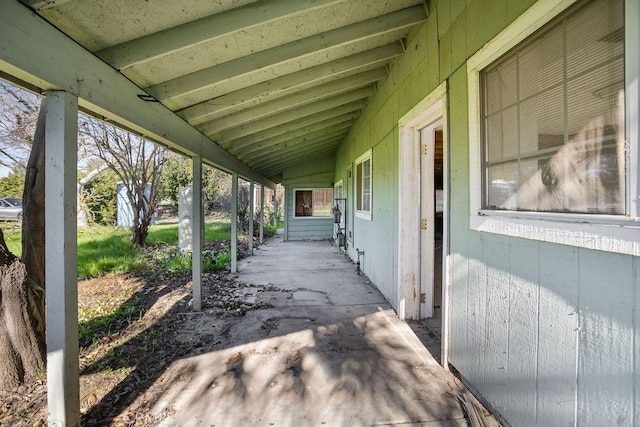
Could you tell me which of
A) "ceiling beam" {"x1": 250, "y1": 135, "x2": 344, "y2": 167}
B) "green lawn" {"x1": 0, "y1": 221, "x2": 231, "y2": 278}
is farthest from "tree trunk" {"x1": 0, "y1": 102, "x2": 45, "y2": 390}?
"ceiling beam" {"x1": 250, "y1": 135, "x2": 344, "y2": 167}

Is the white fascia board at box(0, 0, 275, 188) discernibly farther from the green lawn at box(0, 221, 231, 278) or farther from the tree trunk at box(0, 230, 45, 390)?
the green lawn at box(0, 221, 231, 278)

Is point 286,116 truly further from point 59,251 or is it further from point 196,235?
point 59,251

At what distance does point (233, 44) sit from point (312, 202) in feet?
29.6

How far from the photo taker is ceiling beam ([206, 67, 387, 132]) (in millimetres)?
3988

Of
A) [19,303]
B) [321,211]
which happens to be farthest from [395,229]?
[321,211]

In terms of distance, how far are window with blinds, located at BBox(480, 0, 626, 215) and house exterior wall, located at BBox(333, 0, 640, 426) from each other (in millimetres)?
204

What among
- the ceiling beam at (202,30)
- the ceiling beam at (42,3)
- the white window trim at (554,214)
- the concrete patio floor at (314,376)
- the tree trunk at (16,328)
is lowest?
the concrete patio floor at (314,376)

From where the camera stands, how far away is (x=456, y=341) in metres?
2.35

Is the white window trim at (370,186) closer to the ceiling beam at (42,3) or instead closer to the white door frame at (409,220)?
the white door frame at (409,220)

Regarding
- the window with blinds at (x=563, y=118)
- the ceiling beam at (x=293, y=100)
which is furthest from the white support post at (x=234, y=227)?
the window with blinds at (x=563, y=118)

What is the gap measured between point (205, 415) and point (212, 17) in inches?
102

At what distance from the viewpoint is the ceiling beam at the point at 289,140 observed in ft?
19.9

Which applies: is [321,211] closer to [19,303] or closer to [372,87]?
[372,87]

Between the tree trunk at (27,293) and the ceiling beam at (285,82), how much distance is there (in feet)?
4.35
